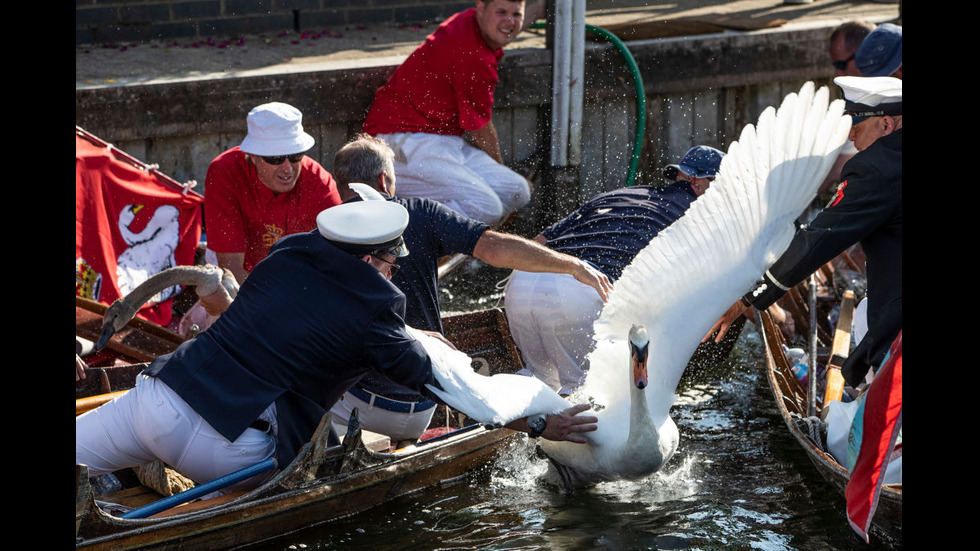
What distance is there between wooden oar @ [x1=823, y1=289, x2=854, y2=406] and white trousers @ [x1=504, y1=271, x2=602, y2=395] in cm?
129

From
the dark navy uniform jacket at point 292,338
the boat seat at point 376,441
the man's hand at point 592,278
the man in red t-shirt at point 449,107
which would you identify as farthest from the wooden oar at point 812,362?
the man in red t-shirt at point 449,107

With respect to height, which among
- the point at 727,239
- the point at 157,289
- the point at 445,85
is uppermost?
the point at 445,85

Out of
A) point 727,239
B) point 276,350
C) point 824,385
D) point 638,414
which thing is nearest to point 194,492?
point 276,350

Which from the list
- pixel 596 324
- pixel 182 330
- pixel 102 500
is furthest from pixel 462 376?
pixel 182 330

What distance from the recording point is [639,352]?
4.63 meters

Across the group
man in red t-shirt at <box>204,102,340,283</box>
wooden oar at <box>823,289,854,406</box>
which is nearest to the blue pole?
man in red t-shirt at <box>204,102,340,283</box>

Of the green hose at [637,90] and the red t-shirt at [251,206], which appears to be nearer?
the red t-shirt at [251,206]

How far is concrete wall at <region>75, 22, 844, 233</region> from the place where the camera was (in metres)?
8.54

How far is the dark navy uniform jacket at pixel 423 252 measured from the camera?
5.29 metres

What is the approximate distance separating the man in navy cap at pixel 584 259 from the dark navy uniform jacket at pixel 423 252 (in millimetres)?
669

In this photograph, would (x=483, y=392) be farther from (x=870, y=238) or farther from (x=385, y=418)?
(x=870, y=238)

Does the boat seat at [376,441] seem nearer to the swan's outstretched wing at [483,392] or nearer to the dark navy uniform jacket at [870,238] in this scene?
the swan's outstretched wing at [483,392]

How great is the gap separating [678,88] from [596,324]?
5.85 metres

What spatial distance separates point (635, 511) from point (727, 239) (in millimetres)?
1529
